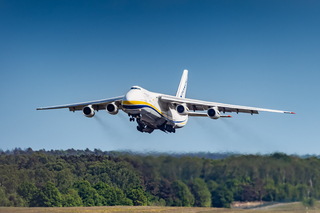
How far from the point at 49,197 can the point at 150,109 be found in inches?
574

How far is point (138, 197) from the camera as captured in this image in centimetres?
2648

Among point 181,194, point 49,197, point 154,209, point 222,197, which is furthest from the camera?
point 49,197

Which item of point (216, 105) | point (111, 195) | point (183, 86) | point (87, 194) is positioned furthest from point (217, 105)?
point (87, 194)

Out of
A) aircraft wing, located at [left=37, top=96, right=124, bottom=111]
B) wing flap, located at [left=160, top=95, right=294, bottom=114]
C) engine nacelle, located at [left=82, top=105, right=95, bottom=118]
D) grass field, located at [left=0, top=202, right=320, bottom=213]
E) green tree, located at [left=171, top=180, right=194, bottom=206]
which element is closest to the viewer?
grass field, located at [left=0, top=202, right=320, bottom=213]

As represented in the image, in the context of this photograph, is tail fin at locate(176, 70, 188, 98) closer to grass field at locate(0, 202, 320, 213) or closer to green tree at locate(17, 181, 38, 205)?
grass field at locate(0, 202, 320, 213)

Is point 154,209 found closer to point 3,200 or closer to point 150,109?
point 150,109

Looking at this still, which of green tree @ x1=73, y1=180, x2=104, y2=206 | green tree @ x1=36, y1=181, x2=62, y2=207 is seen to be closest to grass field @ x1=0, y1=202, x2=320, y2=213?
green tree @ x1=73, y1=180, x2=104, y2=206

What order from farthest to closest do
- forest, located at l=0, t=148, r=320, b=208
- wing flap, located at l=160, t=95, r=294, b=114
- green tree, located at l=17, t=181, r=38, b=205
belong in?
green tree, located at l=17, t=181, r=38, b=205, wing flap, located at l=160, t=95, r=294, b=114, forest, located at l=0, t=148, r=320, b=208

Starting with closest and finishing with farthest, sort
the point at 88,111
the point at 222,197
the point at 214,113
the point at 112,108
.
Answer: the point at 222,197
the point at 214,113
the point at 112,108
the point at 88,111

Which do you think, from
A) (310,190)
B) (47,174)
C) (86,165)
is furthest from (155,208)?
(47,174)

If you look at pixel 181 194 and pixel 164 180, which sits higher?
pixel 164 180

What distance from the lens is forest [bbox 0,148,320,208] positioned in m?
17.6

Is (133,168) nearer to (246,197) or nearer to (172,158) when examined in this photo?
(172,158)

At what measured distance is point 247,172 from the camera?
1820 cm
